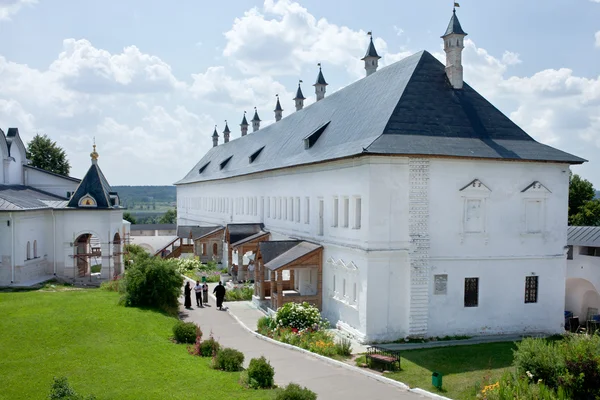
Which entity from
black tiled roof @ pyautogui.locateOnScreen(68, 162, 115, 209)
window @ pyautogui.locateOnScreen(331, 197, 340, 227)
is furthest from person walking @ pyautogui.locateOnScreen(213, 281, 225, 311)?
black tiled roof @ pyautogui.locateOnScreen(68, 162, 115, 209)

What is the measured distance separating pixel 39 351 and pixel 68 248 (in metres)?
20.1

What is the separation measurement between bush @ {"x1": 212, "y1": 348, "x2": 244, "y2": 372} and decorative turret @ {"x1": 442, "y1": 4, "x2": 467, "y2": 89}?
16416 millimetres

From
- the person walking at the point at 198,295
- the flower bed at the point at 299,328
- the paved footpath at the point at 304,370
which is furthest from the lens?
the person walking at the point at 198,295

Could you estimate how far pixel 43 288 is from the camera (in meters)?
31.4

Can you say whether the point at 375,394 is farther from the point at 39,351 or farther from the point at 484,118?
the point at 484,118

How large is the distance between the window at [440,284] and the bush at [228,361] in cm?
950

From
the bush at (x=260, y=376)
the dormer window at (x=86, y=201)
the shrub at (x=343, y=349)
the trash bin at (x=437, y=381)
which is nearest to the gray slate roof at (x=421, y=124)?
the shrub at (x=343, y=349)

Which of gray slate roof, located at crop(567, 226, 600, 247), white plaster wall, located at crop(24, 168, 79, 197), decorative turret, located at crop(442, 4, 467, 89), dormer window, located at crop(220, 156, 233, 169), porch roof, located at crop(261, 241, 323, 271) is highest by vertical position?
decorative turret, located at crop(442, 4, 467, 89)

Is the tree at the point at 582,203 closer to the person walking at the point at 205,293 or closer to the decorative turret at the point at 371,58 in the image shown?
the decorative turret at the point at 371,58

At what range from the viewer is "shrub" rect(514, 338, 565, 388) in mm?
14117

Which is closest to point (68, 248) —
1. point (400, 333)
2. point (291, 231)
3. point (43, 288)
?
point (43, 288)

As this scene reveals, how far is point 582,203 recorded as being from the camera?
56500 millimetres

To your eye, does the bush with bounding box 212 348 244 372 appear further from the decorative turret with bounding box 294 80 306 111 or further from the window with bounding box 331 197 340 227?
the decorative turret with bounding box 294 80 306 111

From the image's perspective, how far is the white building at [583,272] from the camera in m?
28.3
